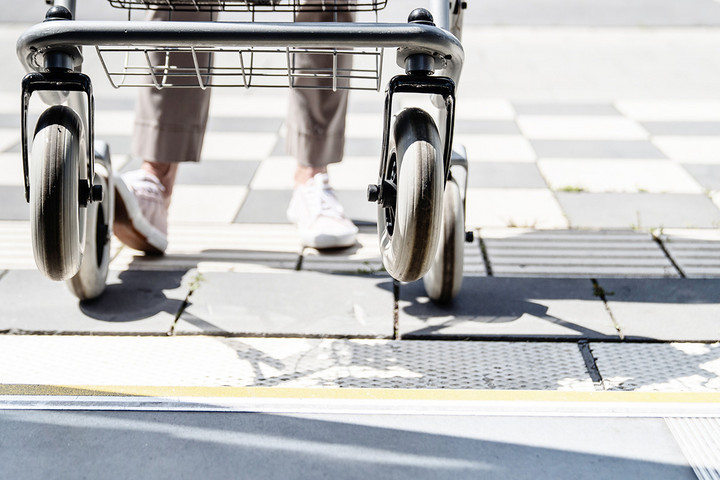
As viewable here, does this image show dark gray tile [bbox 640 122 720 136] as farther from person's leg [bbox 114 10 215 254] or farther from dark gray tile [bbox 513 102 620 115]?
person's leg [bbox 114 10 215 254]

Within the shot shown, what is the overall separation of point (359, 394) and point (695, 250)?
1341 millimetres

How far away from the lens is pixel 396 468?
58.2 inches

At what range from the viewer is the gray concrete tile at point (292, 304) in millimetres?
2061

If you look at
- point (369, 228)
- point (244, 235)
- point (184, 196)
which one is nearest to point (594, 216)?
point (369, 228)

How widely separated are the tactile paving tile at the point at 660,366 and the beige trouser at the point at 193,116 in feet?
3.61

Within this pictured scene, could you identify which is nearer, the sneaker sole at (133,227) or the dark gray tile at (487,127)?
the sneaker sole at (133,227)

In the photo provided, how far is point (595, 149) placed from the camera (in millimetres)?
3590

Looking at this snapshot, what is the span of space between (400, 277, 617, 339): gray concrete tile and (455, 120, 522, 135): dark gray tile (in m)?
1.62

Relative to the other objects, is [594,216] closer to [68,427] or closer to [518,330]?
[518,330]

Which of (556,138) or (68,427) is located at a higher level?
(556,138)

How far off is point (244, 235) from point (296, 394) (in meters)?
1.07

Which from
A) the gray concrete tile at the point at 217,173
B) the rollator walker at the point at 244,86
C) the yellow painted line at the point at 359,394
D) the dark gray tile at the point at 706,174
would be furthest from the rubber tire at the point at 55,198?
the dark gray tile at the point at 706,174

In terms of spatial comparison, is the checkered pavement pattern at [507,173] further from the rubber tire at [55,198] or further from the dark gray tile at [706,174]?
the rubber tire at [55,198]

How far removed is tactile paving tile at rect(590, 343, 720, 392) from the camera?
1.79 meters
